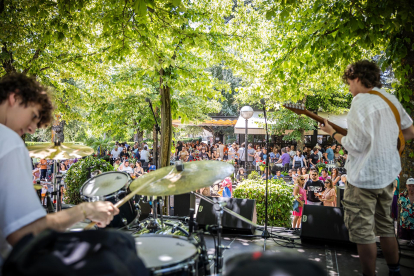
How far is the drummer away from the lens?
125 cm

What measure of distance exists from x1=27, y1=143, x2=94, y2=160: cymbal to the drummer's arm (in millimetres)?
3432

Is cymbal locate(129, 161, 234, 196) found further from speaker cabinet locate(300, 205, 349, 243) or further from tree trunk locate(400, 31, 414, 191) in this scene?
tree trunk locate(400, 31, 414, 191)

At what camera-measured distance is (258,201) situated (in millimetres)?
6035

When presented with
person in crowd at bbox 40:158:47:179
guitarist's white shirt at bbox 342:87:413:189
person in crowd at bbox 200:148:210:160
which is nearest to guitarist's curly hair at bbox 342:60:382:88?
guitarist's white shirt at bbox 342:87:413:189

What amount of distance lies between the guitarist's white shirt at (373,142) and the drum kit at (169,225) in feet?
3.50

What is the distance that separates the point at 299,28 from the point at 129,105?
727 centimetres

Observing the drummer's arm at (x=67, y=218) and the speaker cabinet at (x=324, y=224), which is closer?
the drummer's arm at (x=67, y=218)

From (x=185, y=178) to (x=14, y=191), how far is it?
1.41m

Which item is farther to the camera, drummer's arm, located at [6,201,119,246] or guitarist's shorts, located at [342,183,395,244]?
guitarist's shorts, located at [342,183,395,244]

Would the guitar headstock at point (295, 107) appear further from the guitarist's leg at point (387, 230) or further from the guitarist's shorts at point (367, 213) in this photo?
the guitarist's leg at point (387, 230)

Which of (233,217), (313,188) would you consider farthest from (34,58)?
(313,188)

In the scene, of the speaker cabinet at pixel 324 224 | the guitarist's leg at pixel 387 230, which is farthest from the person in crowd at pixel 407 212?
the guitarist's leg at pixel 387 230

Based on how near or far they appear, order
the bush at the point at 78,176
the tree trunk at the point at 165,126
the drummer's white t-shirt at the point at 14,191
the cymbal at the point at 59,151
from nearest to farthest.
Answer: the drummer's white t-shirt at the point at 14,191
the cymbal at the point at 59,151
the tree trunk at the point at 165,126
the bush at the point at 78,176

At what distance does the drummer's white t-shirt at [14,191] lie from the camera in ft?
4.11
